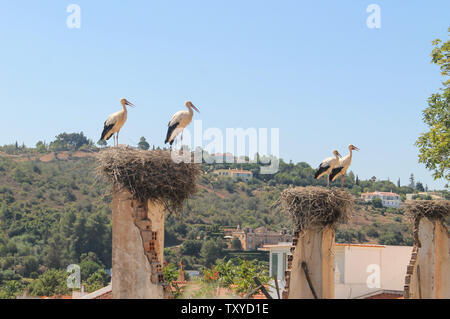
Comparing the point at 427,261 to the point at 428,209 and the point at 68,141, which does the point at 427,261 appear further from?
the point at 68,141

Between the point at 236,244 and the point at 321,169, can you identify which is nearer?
the point at 321,169

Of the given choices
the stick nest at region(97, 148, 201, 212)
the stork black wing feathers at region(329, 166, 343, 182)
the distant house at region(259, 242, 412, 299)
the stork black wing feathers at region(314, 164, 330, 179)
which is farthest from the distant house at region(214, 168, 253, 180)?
the stick nest at region(97, 148, 201, 212)

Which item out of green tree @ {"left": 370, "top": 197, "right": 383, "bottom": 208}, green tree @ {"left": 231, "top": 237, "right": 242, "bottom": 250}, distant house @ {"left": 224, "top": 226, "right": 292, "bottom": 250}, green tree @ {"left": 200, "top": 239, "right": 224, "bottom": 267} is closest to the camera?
green tree @ {"left": 370, "top": 197, "right": 383, "bottom": 208}

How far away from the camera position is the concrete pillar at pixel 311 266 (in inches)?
444

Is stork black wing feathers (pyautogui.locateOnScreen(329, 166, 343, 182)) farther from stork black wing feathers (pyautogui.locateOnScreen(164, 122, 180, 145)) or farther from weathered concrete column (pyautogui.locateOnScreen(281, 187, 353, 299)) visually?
stork black wing feathers (pyautogui.locateOnScreen(164, 122, 180, 145))

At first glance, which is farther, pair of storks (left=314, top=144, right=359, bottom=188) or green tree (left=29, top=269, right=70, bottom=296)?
green tree (left=29, top=269, right=70, bottom=296)

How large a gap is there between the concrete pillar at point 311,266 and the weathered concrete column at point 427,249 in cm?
284

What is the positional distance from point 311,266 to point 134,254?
363 centimetres

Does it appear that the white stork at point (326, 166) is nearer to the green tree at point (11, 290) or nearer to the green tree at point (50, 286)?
the green tree at point (11, 290)

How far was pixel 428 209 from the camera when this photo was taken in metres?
13.2

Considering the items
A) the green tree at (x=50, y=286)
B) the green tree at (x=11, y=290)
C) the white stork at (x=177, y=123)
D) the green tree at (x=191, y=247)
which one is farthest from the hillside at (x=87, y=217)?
the white stork at (x=177, y=123)

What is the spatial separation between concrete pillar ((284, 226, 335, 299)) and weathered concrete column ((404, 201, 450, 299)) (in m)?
2.84

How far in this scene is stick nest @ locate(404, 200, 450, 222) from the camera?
13227 millimetres

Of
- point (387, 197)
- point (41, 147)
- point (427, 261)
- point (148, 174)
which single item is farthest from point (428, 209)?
point (41, 147)
